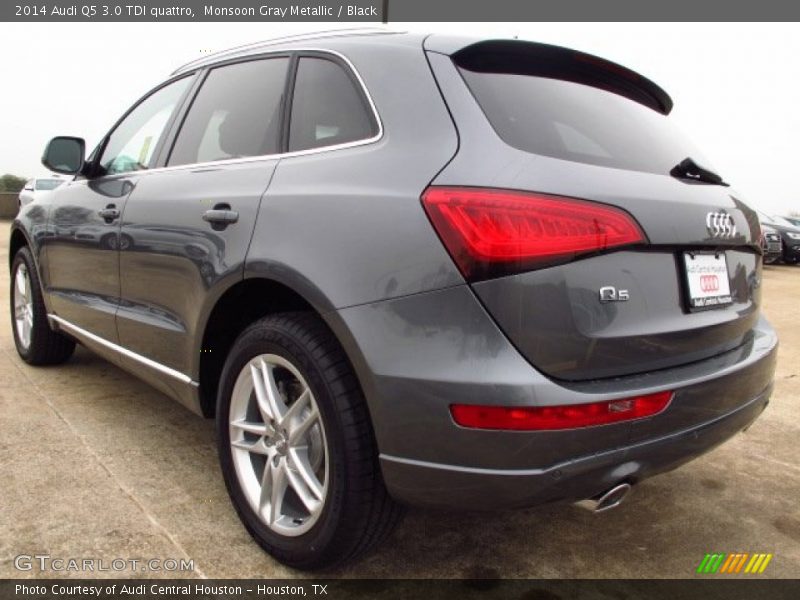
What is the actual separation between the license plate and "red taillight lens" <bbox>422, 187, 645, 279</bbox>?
0.34m

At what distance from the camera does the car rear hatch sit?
61.6 inches

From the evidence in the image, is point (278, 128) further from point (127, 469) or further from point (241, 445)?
point (127, 469)

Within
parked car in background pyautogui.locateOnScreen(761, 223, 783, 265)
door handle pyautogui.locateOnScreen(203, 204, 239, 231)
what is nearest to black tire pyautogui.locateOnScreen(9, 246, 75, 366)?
door handle pyautogui.locateOnScreen(203, 204, 239, 231)

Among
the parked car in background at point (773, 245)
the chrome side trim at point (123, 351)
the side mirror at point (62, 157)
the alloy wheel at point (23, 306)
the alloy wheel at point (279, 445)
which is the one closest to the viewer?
the alloy wheel at point (279, 445)

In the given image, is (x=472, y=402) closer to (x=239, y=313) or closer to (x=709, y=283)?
(x=709, y=283)

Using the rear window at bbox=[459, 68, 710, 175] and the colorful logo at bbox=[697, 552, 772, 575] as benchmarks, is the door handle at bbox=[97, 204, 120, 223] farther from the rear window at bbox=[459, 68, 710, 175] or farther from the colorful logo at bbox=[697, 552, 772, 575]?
the colorful logo at bbox=[697, 552, 772, 575]

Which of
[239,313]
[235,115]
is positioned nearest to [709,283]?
[239,313]

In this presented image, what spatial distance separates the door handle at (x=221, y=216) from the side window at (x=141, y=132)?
85 centimetres

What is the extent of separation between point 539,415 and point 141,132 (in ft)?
8.17

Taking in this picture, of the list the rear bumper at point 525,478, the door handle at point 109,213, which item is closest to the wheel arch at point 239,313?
the rear bumper at point 525,478

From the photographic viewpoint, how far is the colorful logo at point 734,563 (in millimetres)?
2135

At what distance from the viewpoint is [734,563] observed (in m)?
2.18

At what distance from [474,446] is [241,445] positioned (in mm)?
920

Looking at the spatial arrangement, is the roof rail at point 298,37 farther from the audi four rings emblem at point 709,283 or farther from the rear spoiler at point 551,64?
the audi four rings emblem at point 709,283
